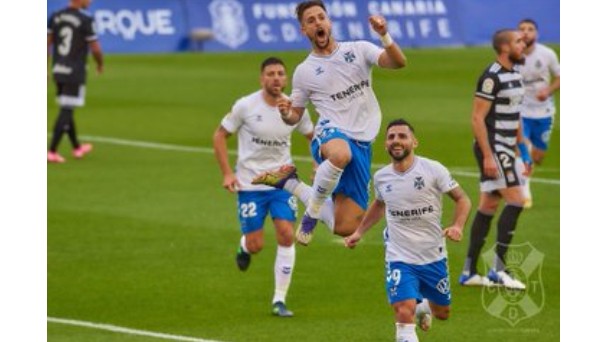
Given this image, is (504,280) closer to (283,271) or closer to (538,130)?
(283,271)

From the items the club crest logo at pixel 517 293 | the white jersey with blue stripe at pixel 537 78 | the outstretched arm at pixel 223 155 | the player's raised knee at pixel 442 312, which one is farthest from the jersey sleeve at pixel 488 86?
the white jersey with blue stripe at pixel 537 78

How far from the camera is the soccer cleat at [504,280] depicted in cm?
1794

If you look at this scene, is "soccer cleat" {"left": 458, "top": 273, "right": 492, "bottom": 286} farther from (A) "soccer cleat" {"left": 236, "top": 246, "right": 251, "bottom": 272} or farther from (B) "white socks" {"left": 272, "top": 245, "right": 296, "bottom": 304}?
(A) "soccer cleat" {"left": 236, "top": 246, "right": 251, "bottom": 272}

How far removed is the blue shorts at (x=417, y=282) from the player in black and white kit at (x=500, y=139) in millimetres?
3196

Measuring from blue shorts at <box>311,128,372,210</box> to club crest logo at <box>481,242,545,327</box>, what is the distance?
3161 mm

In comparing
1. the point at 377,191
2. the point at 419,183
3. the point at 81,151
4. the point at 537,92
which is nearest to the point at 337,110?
the point at 377,191

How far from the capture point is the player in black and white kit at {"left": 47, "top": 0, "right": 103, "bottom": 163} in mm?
27406

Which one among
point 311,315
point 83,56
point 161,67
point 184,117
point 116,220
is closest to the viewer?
point 311,315

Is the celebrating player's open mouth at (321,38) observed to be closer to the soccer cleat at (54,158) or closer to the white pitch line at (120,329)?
the white pitch line at (120,329)

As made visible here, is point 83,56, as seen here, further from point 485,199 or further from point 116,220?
point 485,199

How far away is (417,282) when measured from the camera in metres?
13.9
